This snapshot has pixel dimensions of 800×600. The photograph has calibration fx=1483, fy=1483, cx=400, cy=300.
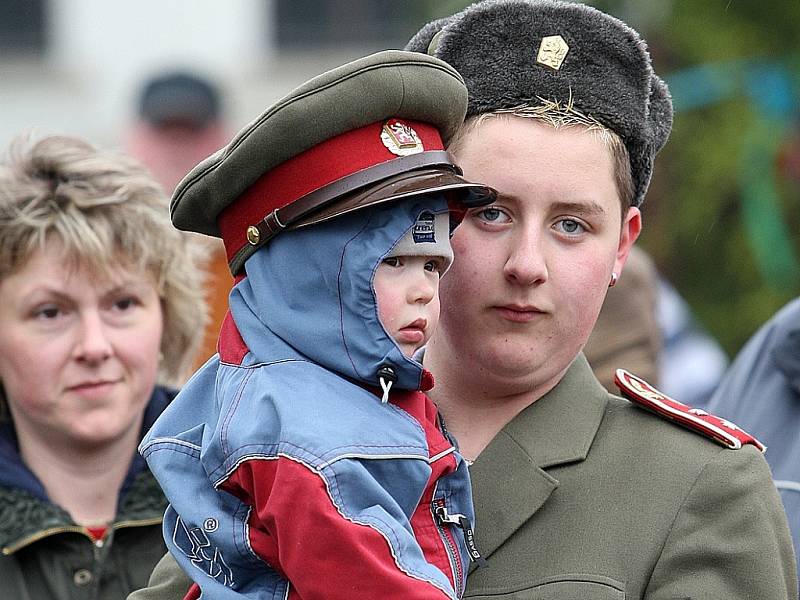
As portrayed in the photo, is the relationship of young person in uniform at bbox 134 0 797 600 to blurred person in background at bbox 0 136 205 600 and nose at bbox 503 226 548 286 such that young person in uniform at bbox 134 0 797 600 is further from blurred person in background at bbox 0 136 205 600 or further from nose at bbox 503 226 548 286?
blurred person in background at bbox 0 136 205 600

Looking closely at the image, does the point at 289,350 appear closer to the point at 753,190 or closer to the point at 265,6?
the point at 753,190

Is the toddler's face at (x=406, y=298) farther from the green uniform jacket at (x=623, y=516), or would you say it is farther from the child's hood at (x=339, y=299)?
the green uniform jacket at (x=623, y=516)

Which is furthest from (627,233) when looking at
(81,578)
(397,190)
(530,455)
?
(81,578)

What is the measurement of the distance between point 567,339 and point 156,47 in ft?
36.5

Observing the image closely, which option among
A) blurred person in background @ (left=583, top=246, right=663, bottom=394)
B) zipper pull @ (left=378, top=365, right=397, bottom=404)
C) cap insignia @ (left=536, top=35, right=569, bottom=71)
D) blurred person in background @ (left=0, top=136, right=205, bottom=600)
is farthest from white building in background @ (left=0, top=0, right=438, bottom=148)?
zipper pull @ (left=378, top=365, right=397, bottom=404)

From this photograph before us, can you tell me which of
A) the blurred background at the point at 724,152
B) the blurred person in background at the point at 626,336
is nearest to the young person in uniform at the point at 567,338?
the blurred person in background at the point at 626,336

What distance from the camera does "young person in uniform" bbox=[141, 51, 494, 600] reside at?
7.47ft

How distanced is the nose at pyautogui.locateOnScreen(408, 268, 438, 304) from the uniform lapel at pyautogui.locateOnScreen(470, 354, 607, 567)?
372 millimetres

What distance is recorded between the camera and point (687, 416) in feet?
8.61

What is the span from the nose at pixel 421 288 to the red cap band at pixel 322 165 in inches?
7.8

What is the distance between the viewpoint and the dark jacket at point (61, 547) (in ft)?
11.4

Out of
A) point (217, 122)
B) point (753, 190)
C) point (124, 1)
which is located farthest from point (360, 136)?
point (124, 1)

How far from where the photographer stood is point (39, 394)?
3602 mm

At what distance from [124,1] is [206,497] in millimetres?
11422
